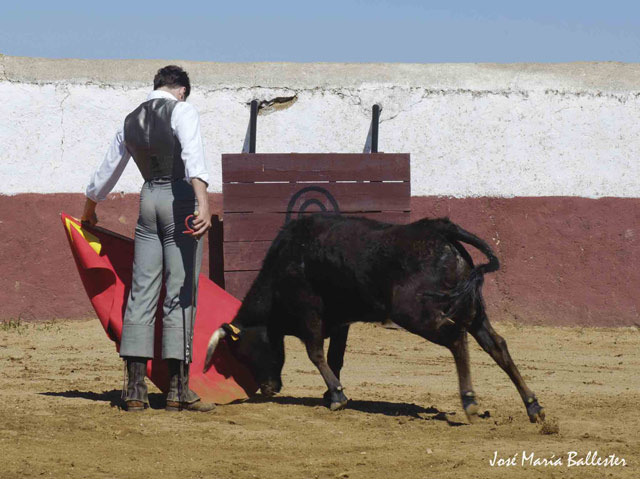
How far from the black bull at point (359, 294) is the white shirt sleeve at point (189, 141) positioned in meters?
0.93

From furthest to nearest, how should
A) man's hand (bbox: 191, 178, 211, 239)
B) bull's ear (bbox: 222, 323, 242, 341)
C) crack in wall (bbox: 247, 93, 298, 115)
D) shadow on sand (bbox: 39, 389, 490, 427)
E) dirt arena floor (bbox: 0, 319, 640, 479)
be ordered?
crack in wall (bbox: 247, 93, 298, 115)
bull's ear (bbox: 222, 323, 242, 341)
shadow on sand (bbox: 39, 389, 490, 427)
man's hand (bbox: 191, 178, 211, 239)
dirt arena floor (bbox: 0, 319, 640, 479)

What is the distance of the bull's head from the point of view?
19.4 ft

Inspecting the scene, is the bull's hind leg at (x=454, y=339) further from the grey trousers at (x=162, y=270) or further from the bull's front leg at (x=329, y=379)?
the grey trousers at (x=162, y=270)

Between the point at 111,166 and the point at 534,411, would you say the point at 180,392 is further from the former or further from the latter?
the point at 534,411

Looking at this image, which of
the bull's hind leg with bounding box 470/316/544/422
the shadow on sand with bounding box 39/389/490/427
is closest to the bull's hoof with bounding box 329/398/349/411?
the shadow on sand with bounding box 39/389/490/427

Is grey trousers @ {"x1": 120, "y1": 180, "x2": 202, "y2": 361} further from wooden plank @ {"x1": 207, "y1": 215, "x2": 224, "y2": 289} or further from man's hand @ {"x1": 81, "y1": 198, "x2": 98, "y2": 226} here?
wooden plank @ {"x1": 207, "y1": 215, "x2": 224, "y2": 289}

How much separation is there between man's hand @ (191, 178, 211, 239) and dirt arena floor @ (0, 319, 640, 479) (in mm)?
994

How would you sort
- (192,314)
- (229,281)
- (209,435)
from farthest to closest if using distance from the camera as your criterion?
(229,281) < (192,314) < (209,435)

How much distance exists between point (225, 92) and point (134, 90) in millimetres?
899

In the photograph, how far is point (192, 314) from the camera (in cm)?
545

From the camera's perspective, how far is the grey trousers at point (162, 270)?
17.3 feet

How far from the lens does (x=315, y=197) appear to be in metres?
9.65

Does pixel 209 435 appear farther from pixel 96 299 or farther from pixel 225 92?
pixel 225 92

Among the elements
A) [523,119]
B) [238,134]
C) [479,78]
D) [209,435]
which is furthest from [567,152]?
[209,435]
